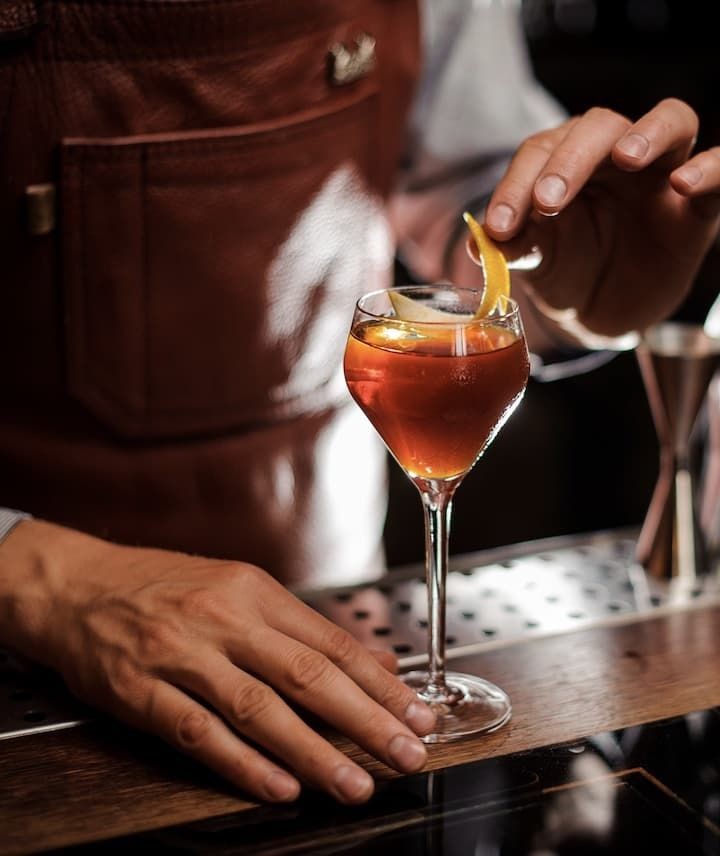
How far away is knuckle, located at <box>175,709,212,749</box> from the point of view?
900mm

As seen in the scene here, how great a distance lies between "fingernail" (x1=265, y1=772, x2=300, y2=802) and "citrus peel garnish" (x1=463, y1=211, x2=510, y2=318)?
426 millimetres

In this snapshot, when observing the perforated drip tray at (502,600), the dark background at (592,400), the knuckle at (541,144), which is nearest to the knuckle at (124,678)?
the perforated drip tray at (502,600)

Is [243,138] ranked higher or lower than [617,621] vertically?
higher

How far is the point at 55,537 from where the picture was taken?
1096 millimetres

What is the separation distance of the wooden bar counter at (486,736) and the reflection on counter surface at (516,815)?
0.10ft

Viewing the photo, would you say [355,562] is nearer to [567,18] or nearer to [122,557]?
[122,557]

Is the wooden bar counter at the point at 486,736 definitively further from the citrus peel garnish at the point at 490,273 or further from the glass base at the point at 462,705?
the citrus peel garnish at the point at 490,273

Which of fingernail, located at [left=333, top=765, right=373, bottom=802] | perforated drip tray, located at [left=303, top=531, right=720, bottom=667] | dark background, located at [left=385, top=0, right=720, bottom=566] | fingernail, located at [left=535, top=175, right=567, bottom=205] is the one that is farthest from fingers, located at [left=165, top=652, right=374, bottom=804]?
dark background, located at [left=385, top=0, right=720, bottom=566]

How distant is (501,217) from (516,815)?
52 centimetres

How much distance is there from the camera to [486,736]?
3.22 ft

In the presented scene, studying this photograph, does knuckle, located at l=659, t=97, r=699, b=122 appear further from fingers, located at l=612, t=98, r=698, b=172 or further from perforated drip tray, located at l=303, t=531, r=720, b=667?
perforated drip tray, located at l=303, t=531, r=720, b=667

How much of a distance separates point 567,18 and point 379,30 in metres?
2.75

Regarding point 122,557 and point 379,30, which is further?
point 379,30

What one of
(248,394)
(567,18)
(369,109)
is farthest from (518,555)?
(567,18)
